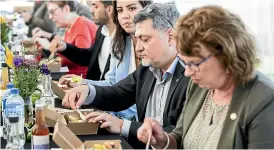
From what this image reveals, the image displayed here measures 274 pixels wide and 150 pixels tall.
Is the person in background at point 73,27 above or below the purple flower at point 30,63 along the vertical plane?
below

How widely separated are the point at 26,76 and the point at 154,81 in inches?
24.9

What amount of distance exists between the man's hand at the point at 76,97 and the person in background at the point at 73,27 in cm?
192

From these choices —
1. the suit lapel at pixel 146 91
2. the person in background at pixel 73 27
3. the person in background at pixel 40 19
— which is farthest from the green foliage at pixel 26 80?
the person in background at pixel 40 19

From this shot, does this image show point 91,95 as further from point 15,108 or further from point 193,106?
point 193,106

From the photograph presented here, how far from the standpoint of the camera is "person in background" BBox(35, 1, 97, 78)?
16.2 feet

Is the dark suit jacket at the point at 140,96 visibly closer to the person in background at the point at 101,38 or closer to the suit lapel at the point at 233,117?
the suit lapel at the point at 233,117

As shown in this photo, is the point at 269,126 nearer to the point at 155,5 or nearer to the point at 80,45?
the point at 155,5

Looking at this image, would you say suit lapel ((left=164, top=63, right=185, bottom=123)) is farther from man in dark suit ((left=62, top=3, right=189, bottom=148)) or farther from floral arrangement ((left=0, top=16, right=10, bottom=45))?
floral arrangement ((left=0, top=16, right=10, bottom=45))

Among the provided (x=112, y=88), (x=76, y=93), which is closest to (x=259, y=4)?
(x=112, y=88)

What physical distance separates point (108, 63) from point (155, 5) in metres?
1.34

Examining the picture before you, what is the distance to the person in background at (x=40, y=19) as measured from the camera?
7578mm

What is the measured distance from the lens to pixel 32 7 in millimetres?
8172

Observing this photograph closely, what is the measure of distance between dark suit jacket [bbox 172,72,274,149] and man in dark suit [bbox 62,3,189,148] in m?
0.53

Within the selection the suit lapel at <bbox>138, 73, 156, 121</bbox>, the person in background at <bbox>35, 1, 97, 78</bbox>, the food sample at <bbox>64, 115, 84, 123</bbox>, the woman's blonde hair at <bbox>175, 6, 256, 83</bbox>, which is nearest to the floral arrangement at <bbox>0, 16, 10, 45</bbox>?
the person in background at <bbox>35, 1, 97, 78</bbox>
